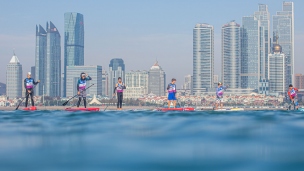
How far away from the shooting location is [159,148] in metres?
6.73

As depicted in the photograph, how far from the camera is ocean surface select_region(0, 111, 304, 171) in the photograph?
18.7ft

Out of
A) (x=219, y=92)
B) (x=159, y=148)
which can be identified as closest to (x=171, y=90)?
(x=219, y=92)

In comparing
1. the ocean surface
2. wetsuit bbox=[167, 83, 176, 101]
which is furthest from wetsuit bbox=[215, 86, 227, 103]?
the ocean surface

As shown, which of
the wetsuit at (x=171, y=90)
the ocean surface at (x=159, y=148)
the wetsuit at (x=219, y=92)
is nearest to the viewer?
the ocean surface at (x=159, y=148)

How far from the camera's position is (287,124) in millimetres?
9625

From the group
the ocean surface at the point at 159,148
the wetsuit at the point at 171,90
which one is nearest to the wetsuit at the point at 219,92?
the wetsuit at the point at 171,90

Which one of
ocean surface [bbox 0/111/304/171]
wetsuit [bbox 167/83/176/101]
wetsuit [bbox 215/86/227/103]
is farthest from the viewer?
wetsuit [bbox 215/86/227/103]

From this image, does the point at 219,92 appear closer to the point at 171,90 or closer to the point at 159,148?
the point at 171,90

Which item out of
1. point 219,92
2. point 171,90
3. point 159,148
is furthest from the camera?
point 219,92

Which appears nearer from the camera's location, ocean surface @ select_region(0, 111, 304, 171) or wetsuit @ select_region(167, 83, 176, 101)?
ocean surface @ select_region(0, 111, 304, 171)

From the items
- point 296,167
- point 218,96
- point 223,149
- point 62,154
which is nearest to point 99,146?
point 62,154

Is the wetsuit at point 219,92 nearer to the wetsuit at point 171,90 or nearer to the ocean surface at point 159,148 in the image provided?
the wetsuit at point 171,90

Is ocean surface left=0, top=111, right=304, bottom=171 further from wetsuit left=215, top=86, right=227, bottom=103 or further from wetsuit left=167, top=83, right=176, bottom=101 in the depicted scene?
wetsuit left=215, top=86, right=227, bottom=103

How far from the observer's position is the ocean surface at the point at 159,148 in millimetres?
5707
